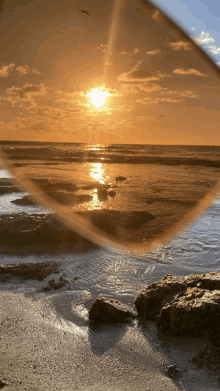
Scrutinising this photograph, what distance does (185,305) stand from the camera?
19.2ft

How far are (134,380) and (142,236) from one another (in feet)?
26.6

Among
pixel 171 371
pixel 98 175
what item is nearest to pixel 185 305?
pixel 171 371

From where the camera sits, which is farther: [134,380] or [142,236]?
[142,236]

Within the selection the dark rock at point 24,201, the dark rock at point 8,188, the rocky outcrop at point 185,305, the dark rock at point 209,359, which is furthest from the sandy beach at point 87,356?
the dark rock at point 8,188

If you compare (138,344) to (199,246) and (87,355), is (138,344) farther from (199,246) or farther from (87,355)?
(199,246)

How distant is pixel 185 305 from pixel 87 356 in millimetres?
2034

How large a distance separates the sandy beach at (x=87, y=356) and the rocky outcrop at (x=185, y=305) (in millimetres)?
221

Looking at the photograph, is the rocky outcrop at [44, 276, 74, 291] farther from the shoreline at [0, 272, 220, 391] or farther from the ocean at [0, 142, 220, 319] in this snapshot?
the shoreline at [0, 272, 220, 391]

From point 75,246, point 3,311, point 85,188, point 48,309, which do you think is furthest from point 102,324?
point 85,188

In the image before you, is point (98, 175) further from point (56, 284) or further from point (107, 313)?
point (107, 313)

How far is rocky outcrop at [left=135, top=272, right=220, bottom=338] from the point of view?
18.7ft

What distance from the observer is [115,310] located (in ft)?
21.2

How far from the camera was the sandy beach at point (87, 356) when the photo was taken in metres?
4.79

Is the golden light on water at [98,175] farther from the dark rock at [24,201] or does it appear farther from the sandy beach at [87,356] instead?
the sandy beach at [87,356]
